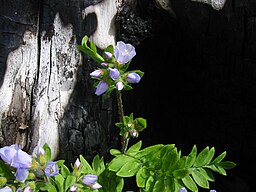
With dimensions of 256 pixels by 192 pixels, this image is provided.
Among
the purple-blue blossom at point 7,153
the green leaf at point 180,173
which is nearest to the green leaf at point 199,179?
the green leaf at point 180,173

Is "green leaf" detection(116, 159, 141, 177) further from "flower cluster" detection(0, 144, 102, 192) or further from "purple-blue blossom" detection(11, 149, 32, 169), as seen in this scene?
"purple-blue blossom" detection(11, 149, 32, 169)

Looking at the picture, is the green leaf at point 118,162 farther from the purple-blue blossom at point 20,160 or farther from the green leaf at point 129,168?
the purple-blue blossom at point 20,160

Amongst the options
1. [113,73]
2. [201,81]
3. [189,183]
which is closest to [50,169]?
[113,73]

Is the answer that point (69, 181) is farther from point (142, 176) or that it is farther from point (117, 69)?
point (117, 69)

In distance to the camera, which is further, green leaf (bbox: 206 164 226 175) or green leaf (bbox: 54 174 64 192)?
green leaf (bbox: 206 164 226 175)

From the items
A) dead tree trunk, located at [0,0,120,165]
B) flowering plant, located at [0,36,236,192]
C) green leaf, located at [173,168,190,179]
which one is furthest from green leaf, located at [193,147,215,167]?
dead tree trunk, located at [0,0,120,165]
